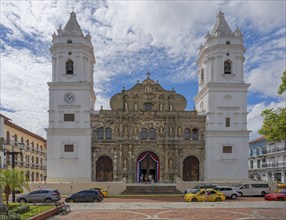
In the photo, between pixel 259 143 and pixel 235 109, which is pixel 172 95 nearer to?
pixel 235 109

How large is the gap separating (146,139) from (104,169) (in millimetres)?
6616

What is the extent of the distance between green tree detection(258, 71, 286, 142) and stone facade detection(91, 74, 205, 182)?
26.7 m

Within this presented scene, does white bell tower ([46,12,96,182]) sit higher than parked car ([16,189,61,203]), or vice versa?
white bell tower ([46,12,96,182])

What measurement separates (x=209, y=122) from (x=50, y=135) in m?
19.9

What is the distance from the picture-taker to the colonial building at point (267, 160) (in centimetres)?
6562

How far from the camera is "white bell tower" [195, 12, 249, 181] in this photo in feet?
165

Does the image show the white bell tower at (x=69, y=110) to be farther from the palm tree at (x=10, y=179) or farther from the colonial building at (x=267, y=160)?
the colonial building at (x=267, y=160)

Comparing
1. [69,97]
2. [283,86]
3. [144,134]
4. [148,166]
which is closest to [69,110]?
[69,97]

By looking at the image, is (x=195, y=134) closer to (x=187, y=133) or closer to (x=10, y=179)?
(x=187, y=133)

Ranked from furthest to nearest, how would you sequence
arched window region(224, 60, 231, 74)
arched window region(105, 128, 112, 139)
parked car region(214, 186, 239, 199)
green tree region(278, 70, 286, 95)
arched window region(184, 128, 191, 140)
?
arched window region(184, 128, 191, 140)
arched window region(105, 128, 112, 139)
arched window region(224, 60, 231, 74)
parked car region(214, 186, 239, 199)
green tree region(278, 70, 286, 95)

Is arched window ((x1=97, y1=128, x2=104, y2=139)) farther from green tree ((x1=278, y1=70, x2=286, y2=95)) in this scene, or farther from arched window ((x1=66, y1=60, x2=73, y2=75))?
green tree ((x1=278, y1=70, x2=286, y2=95))

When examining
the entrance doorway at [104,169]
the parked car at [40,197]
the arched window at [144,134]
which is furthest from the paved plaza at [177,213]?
the arched window at [144,134]

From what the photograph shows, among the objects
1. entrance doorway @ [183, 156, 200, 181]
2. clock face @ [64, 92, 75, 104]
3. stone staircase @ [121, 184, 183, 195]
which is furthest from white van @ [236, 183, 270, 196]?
clock face @ [64, 92, 75, 104]

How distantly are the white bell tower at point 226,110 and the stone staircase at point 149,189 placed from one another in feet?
21.3
